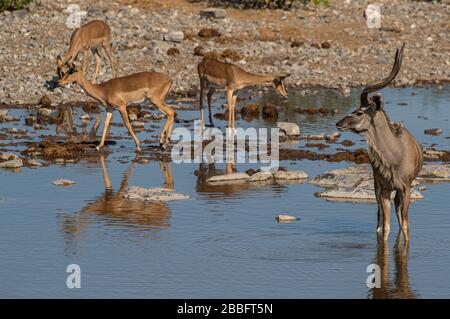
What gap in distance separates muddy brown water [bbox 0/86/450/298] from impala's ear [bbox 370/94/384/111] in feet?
4.89

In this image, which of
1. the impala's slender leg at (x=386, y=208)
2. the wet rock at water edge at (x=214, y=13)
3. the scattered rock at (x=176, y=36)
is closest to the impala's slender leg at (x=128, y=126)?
the impala's slender leg at (x=386, y=208)

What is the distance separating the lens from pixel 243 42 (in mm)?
28797

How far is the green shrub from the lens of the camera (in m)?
30.0

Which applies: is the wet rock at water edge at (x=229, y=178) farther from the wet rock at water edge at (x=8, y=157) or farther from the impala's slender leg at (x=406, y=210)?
the impala's slender leg at (x=406, y=210)

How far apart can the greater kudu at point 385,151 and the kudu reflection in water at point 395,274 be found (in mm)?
214

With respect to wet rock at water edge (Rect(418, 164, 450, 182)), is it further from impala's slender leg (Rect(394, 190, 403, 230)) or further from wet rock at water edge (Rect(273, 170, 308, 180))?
impala's slender leg (Rect(394, 190, 403, 230))

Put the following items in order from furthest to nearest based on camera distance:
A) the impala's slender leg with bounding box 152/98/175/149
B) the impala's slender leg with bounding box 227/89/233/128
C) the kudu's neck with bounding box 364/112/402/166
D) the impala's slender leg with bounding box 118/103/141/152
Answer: the impala's slender leg with bounding box 227/89/233/128 → the impala's slender leg with bounding box 152/98/175/149 → the impala's slender leg with bounding box 118/103/141/152 → the kudu's neck with bounding box 364/112/402/166

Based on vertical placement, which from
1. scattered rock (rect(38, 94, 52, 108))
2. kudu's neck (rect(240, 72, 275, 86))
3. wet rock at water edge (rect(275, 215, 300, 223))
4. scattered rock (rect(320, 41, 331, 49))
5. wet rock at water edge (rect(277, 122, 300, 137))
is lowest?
wet rock at water edge (rect(275, 215, 300, 223))

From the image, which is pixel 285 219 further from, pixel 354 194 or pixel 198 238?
pixel 354 194

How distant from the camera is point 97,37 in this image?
25594 millimetres

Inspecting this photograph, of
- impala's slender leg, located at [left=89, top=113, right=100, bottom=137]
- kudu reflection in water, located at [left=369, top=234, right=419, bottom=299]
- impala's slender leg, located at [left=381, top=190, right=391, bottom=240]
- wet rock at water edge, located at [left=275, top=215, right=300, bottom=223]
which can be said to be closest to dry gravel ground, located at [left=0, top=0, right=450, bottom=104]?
impala's slender leg, located at [left=89, top=113, right=100, bottom=137]

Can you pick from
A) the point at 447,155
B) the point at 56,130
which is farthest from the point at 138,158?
the point at 447,155

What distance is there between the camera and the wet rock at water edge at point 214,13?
30.8 metres

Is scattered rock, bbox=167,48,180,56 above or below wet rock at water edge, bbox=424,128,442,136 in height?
above
